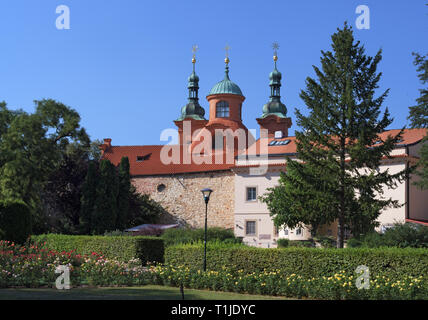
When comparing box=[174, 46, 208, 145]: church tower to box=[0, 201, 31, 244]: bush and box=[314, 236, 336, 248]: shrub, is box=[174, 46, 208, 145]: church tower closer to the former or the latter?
box=[314, 236, 336, 248]: shrub

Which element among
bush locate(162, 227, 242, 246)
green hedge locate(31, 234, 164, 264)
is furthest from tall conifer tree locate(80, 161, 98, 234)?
green hedge locate(31, 234, 164, 264)

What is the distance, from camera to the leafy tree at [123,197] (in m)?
40.4

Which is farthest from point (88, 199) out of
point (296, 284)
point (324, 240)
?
point (296, 284)

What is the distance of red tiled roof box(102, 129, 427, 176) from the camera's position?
3756 cm

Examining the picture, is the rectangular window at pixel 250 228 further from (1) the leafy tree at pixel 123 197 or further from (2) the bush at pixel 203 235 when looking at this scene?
(1) the leafy tree at pixel 123 197

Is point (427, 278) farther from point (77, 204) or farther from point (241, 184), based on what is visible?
point (77, 204)

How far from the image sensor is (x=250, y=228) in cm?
3916

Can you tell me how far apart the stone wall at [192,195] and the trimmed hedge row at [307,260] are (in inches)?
815

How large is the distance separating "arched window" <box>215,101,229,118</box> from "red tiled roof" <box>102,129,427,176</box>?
6027 mm

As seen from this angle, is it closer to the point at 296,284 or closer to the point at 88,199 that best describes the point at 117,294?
the point at 296,284

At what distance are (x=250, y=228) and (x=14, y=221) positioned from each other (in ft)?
60.4

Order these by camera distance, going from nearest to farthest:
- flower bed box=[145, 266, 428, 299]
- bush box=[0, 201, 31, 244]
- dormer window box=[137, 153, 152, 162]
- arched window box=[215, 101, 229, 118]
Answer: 1. flower bed box=[145, 266, 428, 299]
2. bush box=[0, 201, 31, 244]
3. dormer window box=[137, 153, 152, 162]
4. arched window box=[215, 101, 229, 118]
